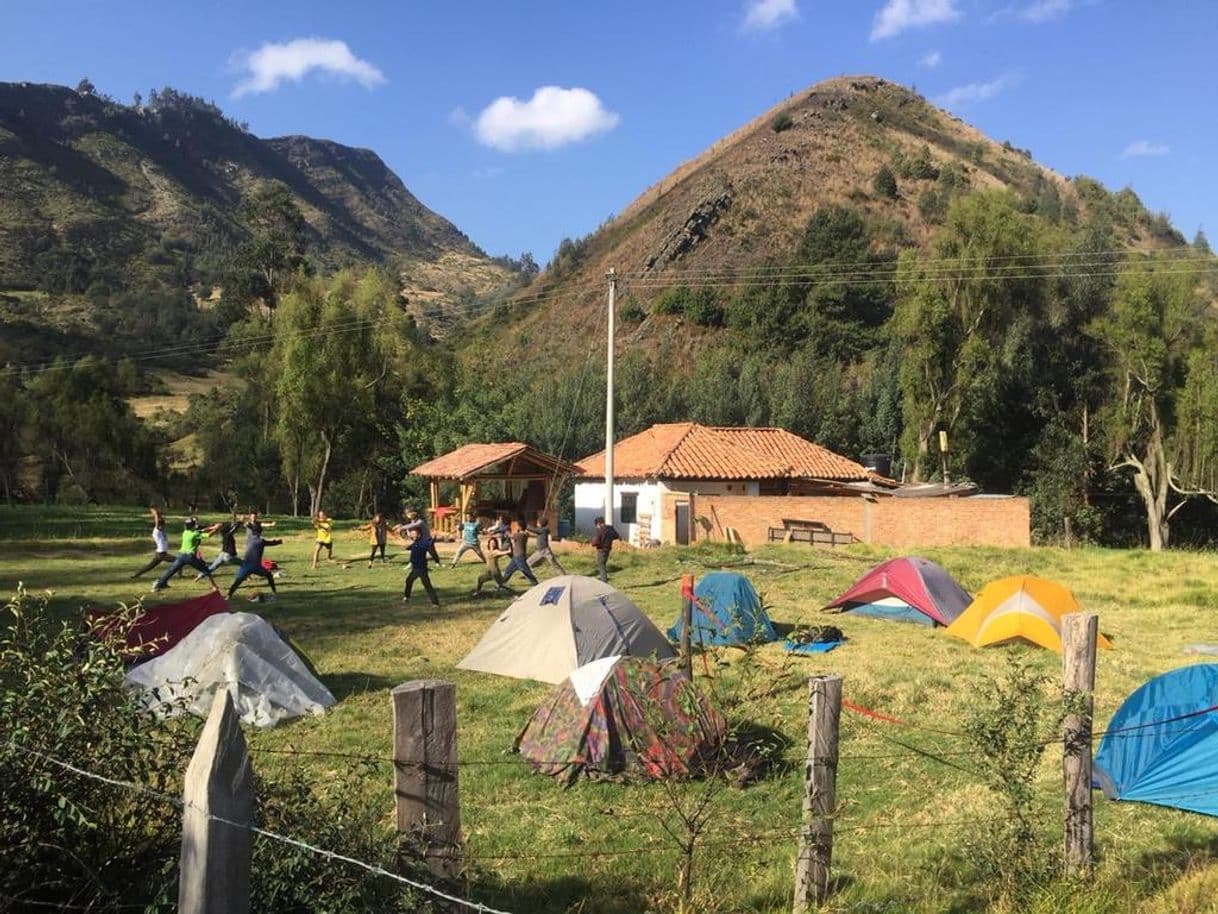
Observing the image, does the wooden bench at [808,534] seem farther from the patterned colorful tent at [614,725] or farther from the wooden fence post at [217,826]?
the wooden fence post at [217,826]

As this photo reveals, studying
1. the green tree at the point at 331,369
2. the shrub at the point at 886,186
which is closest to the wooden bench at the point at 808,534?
the green tree at the point at 331,369

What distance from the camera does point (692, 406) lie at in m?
46.0

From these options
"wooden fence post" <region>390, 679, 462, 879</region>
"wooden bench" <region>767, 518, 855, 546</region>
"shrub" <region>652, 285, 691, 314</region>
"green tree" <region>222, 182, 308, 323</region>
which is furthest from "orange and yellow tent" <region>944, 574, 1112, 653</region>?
"green tree" <region>222, 182, 308, 323</region>

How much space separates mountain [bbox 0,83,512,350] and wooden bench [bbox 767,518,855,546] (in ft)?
238

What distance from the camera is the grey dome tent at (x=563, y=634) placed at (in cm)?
→ 1012

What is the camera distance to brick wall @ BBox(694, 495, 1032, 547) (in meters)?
27.2

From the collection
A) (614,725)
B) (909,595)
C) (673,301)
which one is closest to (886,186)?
(673,301)

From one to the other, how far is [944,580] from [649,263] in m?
70.1

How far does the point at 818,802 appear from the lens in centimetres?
413

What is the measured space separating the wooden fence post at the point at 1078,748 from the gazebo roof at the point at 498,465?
24.0m

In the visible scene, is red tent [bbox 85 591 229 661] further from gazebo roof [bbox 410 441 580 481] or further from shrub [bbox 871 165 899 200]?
shrub [bbox 871 165 899 200]

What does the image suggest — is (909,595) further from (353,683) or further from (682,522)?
(682,522)

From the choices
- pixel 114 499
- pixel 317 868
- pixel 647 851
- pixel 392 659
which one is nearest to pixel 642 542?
pixel 392 659

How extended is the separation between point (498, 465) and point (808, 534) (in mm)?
9987
